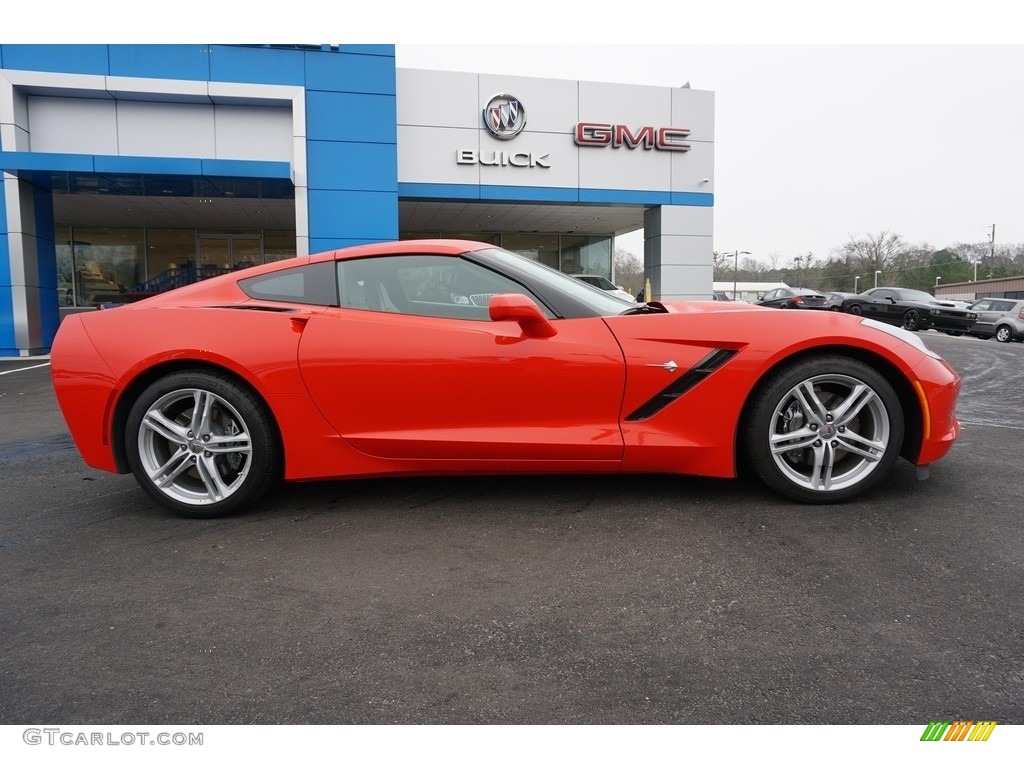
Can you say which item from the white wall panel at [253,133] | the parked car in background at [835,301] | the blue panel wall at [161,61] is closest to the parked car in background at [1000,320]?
the parked car in background at [835,301]

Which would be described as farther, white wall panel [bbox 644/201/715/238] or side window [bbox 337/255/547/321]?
white wall panel [bbox 644/201/715/238]

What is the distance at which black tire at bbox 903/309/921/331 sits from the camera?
63.4 feet

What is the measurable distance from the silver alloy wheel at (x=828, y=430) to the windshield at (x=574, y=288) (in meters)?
0.89

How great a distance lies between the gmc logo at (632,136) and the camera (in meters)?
15.2

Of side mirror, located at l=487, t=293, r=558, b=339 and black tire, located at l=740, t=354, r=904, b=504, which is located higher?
side mirror, located at l=487, t=293, r=558, b=339

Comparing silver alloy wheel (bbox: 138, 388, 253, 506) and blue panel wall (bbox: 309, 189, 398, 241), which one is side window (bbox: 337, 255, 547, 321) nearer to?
silver alloy wheel (bbox: 138, 388, 253, 506)

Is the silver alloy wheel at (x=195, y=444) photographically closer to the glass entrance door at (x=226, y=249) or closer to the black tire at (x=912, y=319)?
the glass entrance door at (x=226, y=249)

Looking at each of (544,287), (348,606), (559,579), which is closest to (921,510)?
(559,579)

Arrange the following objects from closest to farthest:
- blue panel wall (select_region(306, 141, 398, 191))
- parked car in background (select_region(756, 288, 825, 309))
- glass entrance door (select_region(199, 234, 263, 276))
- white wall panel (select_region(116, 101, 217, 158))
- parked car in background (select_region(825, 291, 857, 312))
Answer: white wall panel (select_region(116, 101, 217, 158)) → blue panel wall (select_region(306, 141, 398, 191)) → glass entrance door (select_region(199, 234, 263, 276)) → parked car in background (select_region(825, 291, 857, 312)) → parked car in background (select_region(756, 288, 825, 309))

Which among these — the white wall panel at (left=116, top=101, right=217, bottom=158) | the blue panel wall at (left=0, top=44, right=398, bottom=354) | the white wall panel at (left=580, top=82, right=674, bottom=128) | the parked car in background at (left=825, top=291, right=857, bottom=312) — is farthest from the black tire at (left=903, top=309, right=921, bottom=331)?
the white wall panel at (left=116, top=101, right=217, bottom=158)

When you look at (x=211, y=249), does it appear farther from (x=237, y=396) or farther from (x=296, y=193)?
(x=237, y=396)

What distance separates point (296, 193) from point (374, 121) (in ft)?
7.59
